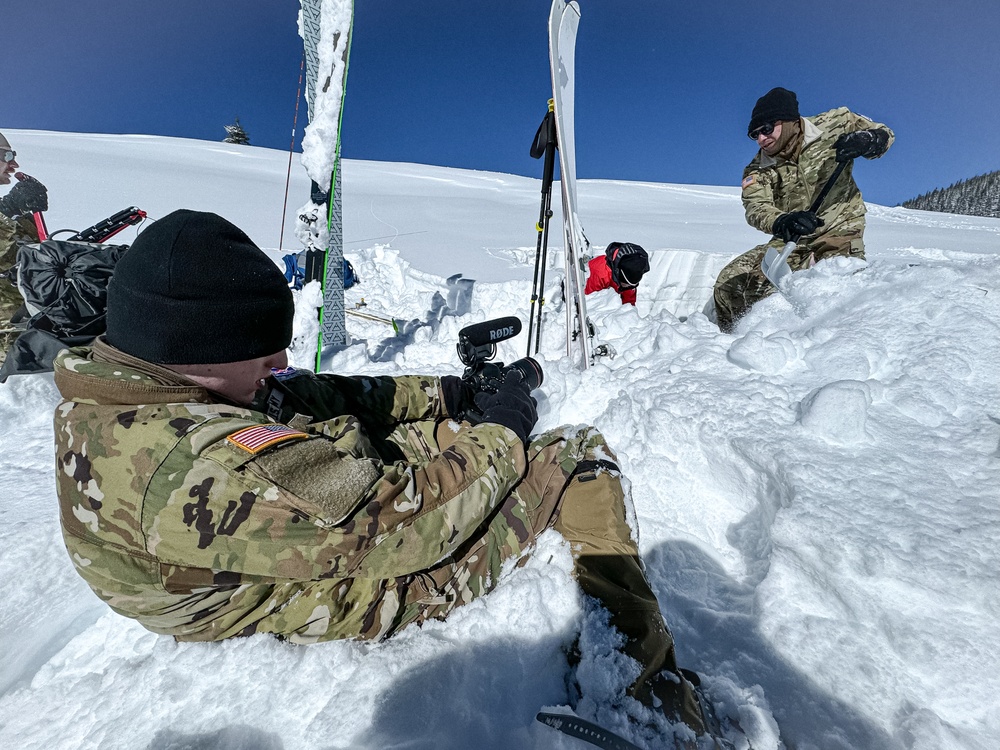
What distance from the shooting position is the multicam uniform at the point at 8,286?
3.32 meters

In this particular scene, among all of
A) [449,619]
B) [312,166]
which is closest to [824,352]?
[449,619]

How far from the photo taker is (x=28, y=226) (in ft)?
12.7

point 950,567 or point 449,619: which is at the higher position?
point 950,567

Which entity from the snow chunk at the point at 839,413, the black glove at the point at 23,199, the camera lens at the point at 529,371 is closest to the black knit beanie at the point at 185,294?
the camera lens at the point at 529,371

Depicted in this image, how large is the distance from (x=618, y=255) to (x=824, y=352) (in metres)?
2.15

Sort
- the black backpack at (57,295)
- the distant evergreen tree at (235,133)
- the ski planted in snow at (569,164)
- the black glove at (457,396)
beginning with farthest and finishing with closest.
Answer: the distant evergreen tree at (235,133) < the ski planted in snow at (569,164) < the black backpack at (57,295) < the black glove at (457,396)

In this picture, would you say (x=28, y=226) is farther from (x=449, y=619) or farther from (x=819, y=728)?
(x=819, y=728)

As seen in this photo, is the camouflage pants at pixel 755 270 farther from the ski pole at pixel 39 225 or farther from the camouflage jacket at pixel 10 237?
the ski pole at pixel 39 225

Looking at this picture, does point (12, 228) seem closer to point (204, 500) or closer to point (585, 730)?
point (204, 500)

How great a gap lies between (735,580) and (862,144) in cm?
318

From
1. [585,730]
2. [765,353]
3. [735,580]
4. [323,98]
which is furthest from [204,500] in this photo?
[323,98]

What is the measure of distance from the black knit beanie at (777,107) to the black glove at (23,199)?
5484mm

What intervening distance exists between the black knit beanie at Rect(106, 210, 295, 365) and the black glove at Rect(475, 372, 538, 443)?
2.34 ft

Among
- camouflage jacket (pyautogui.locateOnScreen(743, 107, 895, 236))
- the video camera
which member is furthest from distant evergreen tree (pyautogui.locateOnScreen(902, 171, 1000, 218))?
the video camera
